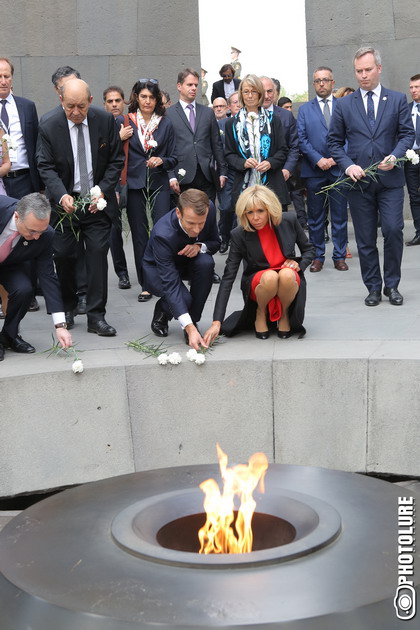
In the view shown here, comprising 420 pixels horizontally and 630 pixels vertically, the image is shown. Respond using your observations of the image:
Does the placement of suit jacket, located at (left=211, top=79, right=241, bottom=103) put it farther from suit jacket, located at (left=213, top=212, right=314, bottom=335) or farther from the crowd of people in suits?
suit jacket, located at (left=213, top=212, right=314, bottom=335)

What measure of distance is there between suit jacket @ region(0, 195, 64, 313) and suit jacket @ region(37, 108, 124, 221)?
0.61 m

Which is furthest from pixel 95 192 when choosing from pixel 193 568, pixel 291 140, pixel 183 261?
pixel 193 568

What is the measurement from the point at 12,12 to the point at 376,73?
5.55 metres

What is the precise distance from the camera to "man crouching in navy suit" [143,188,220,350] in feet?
19.7

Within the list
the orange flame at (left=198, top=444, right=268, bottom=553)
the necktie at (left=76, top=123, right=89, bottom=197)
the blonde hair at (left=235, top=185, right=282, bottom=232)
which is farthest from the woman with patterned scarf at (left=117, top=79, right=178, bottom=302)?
the orange flame at (left=198, top=444, right=268, bottom=553)

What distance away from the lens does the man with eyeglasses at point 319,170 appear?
29.7ft

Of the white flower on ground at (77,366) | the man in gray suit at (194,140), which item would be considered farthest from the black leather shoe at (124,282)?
the white flower on ground at (77,366)

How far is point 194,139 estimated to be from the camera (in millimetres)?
8734

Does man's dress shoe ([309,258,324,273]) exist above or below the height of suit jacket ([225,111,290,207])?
below

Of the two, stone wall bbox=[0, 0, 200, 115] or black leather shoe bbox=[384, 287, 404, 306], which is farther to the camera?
stone wall bbox=[0, 0, 200, 115]

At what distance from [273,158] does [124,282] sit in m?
1.80

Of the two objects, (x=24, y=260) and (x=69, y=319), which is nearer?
(x=24, y=260)

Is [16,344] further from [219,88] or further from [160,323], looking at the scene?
[219,88]

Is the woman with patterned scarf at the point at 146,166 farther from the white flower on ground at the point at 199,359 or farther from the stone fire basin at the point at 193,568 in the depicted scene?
the stone fire basin at the point at 193,568
